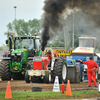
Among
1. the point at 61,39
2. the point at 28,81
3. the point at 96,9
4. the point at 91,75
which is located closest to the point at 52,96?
the point at 91,75

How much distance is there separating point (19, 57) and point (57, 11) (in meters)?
4.47

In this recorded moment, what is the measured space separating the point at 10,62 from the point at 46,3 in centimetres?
496

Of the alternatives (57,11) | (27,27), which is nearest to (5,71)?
(57,11)

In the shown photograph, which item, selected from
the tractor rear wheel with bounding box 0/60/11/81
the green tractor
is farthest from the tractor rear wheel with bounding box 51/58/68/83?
the tractor rear wheel with bounding box 0/60/11/81

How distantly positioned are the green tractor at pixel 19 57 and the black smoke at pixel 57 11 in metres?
1.04

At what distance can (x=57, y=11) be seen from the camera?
1955 cm

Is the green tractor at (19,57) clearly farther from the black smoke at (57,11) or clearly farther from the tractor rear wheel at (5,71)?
the black smoke at (57,11)

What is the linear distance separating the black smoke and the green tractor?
41.0 inches

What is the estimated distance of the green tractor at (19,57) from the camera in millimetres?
17672

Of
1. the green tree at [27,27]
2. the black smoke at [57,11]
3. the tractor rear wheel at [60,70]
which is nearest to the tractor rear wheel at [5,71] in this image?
the black smoke at [57,11]

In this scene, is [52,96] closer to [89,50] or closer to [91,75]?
[91,75]

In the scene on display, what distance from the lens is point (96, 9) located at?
17.7 m

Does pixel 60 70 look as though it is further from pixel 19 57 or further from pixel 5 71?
pixel 5 71

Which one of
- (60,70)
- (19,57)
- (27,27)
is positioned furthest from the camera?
(27,27)
